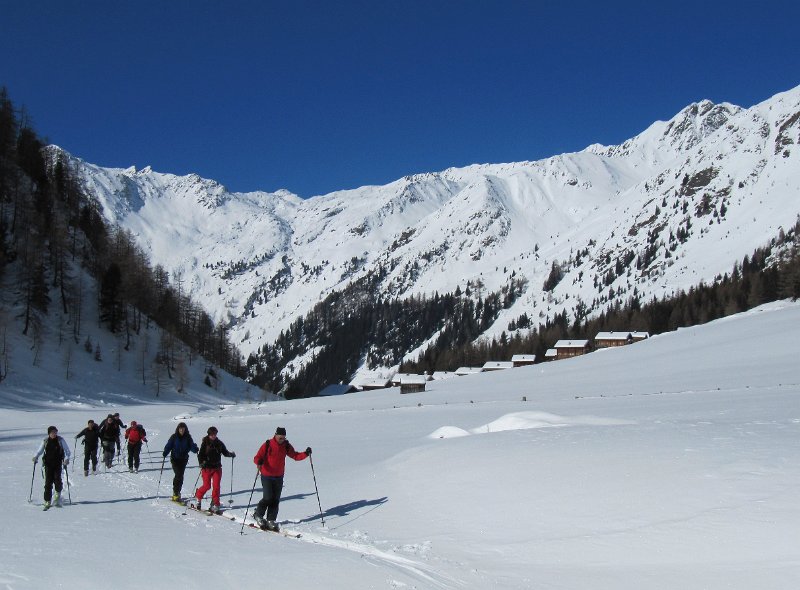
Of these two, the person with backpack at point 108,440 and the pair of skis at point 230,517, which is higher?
the person with backpack at point 108,440

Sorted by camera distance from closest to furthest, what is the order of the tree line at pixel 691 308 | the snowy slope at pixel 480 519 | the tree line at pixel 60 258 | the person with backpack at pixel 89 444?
the snowy slope at pixel 480 519 < the person with backpack at pixel 89 444 < the tree line at pixel 60 258 < the tree line at pixel 691 308

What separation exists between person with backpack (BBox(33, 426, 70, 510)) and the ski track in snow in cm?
97

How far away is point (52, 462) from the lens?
618 inches

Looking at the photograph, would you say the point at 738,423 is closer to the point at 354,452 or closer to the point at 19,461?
the point at 354,452

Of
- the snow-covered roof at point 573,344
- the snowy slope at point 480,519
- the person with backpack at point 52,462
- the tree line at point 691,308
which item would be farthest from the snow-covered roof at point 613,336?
the person with backpack at point 52,462

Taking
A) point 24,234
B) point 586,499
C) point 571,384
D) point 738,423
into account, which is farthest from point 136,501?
point 24,234

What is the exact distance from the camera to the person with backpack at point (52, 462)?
50.3ft

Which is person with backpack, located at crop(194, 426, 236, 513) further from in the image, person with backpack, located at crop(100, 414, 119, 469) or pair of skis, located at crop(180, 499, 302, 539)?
person with backpack, located at crop(100, 414, 119, 469)

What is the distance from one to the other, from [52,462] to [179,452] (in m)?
2.96

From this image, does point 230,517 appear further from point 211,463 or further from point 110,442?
point 110,442

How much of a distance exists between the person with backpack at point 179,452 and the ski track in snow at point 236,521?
468 millimetres

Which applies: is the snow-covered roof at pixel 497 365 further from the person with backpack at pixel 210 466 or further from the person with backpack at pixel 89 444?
the person with backpack at pixel 210 466

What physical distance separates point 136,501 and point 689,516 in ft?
43.1

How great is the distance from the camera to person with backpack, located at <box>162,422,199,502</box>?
16.5 m
